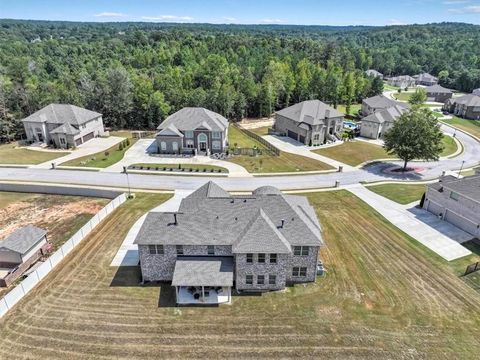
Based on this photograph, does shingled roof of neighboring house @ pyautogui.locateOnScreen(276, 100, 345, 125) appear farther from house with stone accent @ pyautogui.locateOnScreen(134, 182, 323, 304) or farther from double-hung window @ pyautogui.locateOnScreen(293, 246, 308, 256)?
double-hung window @ pyautogui.locateOnScreen(293, 246, 308, 256)

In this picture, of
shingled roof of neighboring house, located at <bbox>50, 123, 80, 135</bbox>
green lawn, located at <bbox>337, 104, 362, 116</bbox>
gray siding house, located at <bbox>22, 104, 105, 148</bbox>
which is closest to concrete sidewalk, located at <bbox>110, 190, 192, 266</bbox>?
shingled roof of neighboring house, located at <bbox>50, 123, 80, 135</bbox>

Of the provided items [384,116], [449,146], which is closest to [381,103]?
[384,116]

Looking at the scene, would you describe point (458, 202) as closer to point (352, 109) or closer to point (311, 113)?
point (311, 113)

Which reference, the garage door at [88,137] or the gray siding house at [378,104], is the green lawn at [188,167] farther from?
the gray siding house at [378,104]

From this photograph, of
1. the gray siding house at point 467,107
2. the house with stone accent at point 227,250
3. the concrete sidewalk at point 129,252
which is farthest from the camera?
the gray siding house at point 467,107

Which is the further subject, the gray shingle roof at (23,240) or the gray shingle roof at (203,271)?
the gray shingle roof at (23,240)

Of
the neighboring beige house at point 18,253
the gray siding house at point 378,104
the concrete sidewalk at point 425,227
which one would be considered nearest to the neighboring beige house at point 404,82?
the gray siding house at point 378,104
